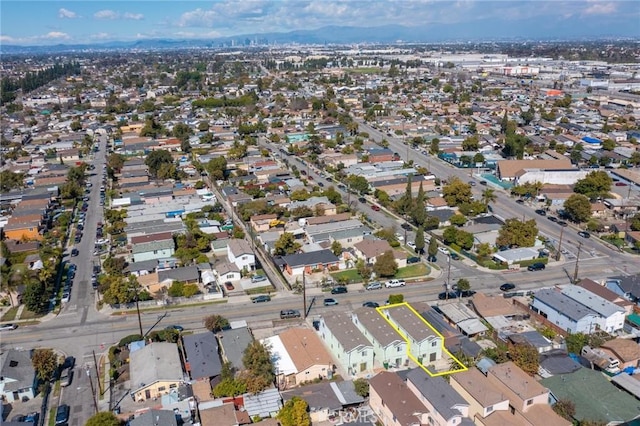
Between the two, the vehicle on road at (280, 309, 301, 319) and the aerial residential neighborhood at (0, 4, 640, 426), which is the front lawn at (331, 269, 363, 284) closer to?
the aerial residential neighborhood at (0, 4, 640, 426)

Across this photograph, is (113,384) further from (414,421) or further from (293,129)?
(293,129)

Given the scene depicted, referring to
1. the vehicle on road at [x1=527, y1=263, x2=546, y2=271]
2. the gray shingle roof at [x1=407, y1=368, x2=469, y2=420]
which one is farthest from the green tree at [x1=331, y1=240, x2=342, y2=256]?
the gray shingle roof at [x1=407, y1=368, x2=469, y2=420]

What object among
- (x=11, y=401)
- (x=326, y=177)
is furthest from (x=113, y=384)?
(x=326, y=177)

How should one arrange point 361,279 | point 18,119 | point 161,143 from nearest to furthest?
point 361,279 < point 161,143 < point 18,119

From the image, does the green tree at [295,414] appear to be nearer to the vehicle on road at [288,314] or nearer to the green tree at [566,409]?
the vehicle on road at [288,314]

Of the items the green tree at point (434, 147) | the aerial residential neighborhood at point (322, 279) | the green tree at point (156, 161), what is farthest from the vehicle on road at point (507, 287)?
the green tree at point (156, 161)

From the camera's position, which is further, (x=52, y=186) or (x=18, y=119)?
(x=18, y=119)

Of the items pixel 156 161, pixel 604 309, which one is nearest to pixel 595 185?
pixel 604 309
